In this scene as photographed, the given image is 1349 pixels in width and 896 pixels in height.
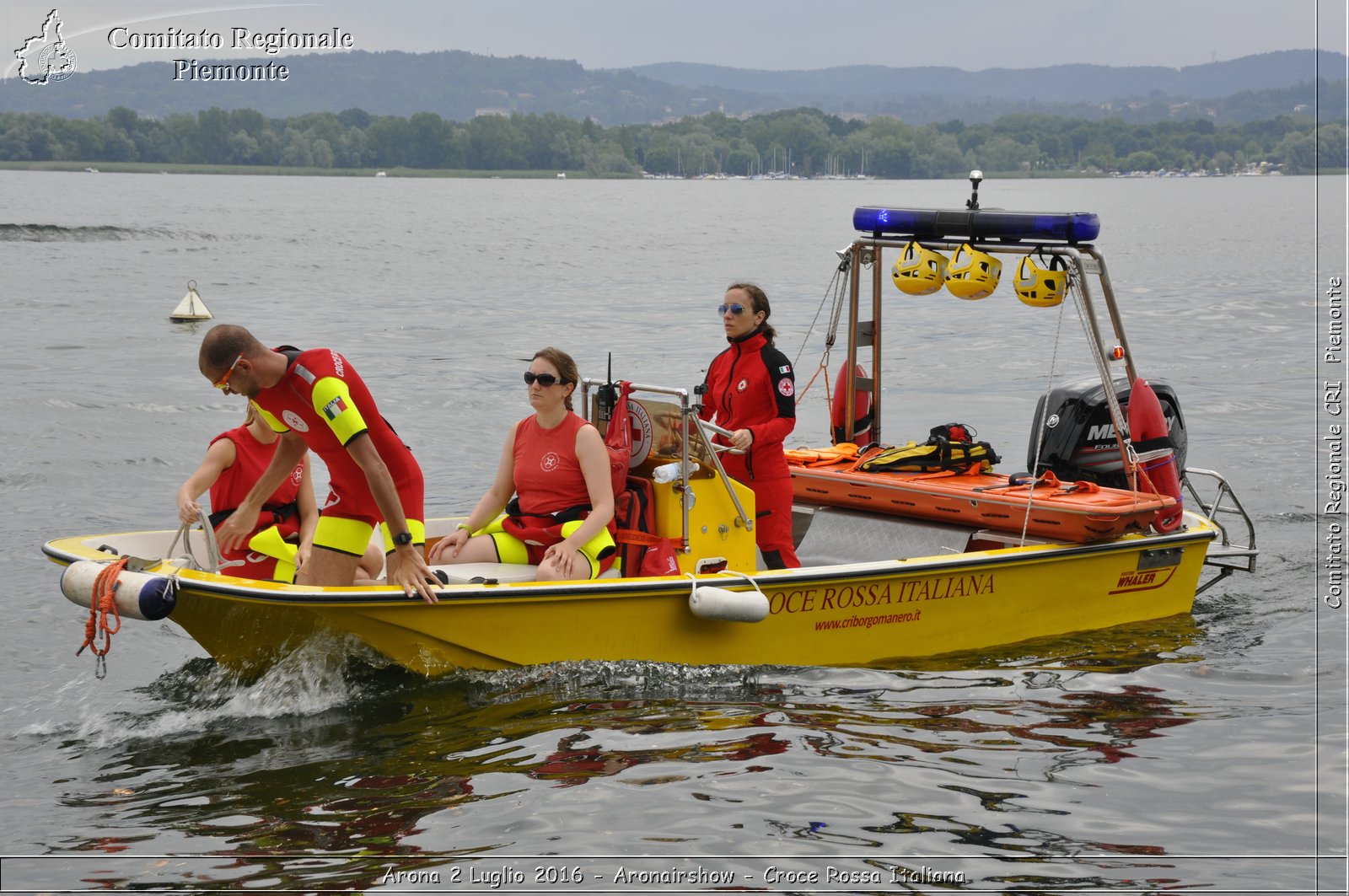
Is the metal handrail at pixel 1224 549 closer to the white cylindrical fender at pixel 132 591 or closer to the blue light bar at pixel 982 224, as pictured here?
the blue light bar at pixel 982 224

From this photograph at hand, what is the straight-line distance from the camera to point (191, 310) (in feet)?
97.1

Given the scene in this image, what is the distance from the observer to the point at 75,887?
19.2 feet

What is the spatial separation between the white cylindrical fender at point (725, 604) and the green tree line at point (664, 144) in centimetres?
10901

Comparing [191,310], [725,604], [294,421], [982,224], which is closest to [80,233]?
[191,310]

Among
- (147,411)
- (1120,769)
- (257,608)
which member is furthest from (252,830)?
(147,411)

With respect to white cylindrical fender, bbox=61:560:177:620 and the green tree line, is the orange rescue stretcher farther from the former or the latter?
the green tree line

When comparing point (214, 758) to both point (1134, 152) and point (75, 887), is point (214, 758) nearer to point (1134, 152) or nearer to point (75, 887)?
point (75, 887)

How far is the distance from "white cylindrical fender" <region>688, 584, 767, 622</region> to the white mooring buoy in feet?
79.0

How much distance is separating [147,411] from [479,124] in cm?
11672

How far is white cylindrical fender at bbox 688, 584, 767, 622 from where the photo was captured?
754cm

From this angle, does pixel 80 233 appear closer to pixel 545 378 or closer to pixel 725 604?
pixel 545 378

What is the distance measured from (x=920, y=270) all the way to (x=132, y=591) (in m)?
5.20

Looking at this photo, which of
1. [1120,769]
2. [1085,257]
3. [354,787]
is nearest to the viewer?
[354,787]

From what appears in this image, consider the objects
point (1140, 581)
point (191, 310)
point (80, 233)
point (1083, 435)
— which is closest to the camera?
point (1140, 581)
